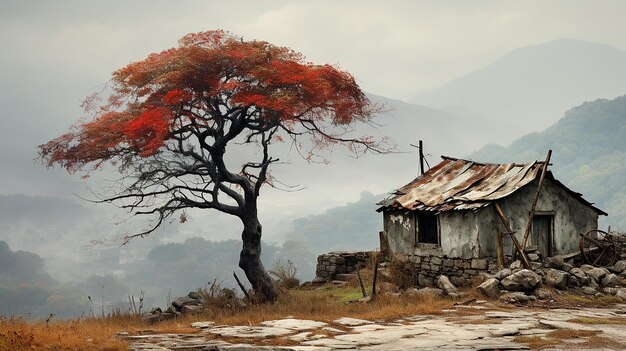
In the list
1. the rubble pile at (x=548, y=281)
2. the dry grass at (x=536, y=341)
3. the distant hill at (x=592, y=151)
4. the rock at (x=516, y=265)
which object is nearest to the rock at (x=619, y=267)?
the rubble pile at (x=548, y=281)

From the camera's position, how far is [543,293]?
607 inches

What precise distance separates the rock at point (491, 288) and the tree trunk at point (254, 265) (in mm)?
8029

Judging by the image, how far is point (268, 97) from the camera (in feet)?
65.9

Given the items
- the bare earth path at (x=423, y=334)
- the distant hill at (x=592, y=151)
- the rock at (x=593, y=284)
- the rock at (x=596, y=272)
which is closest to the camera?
the bare earth path at (x=423, y=334)

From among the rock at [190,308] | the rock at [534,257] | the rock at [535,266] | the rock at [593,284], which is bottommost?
the rock at [190,308]

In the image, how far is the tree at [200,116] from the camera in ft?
65.9

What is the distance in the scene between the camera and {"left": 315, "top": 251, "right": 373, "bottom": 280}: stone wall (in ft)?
82.3

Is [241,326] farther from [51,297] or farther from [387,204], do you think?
[51,297]

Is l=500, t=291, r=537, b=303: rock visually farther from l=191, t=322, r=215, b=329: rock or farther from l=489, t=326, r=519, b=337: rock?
l=191, t=322, r=215, b=329: rock

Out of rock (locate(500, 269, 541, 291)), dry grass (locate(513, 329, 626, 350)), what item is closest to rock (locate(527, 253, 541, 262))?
rock (locate(500, 269, 541, 291))

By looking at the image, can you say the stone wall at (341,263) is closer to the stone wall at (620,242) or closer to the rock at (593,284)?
the stone wall at (620,242)

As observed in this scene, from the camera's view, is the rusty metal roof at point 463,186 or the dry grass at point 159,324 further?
the rusty metal roof at point 463,186

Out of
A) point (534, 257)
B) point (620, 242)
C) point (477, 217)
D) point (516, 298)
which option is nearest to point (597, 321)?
point (516, 298)

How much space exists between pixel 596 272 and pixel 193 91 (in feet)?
44.1
